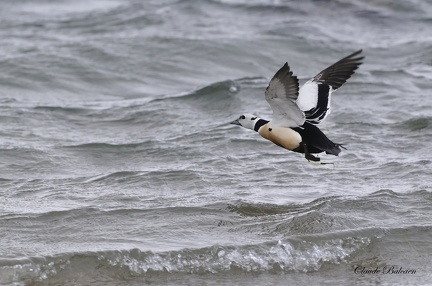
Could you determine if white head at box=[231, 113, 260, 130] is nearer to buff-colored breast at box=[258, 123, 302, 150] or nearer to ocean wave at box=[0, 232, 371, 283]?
buff-colored breast at box=[258, 123, 302, 150]

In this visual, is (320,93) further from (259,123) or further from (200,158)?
(200,158)

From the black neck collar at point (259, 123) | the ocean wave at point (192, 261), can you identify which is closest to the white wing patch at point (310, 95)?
the black neck collar at point (259, 123)

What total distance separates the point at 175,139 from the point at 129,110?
1.68m

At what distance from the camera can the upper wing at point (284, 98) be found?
7.60 m

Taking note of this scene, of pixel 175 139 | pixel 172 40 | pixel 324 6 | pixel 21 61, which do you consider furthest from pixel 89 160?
pixel 324 6

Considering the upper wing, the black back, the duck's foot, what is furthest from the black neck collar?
the duck's foot

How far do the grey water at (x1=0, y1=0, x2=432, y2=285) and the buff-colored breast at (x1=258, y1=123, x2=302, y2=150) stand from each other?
456 mm

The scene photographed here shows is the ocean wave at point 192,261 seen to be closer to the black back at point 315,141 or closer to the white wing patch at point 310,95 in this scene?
the black back at point 315,141

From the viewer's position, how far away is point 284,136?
8289 mm

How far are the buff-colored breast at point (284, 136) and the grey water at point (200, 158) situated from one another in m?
0.46

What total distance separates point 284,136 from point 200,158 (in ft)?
5.35

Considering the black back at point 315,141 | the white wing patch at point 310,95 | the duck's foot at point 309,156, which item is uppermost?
the white wing patch at point 310,95

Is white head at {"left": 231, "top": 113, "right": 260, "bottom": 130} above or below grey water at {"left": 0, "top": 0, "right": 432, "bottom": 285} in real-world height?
above

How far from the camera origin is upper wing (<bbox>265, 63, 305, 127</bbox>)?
7598 mm
